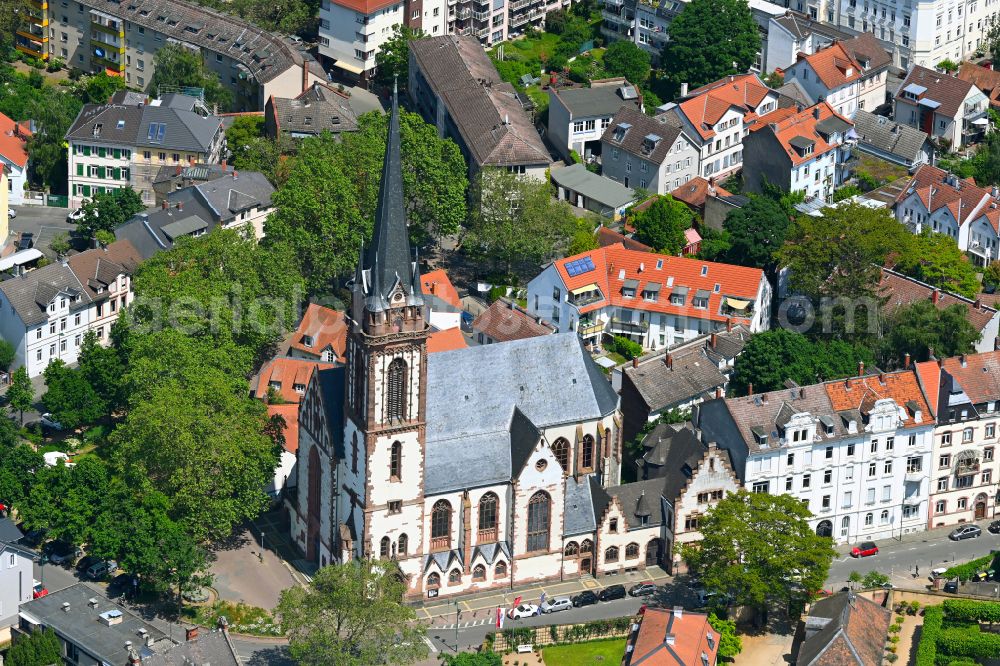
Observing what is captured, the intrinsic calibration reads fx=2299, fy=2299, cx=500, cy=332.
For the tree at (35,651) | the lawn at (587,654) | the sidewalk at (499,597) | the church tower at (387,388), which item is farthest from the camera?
the sidewalk at (499,597)

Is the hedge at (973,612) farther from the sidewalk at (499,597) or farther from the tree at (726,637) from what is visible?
the sidewalk at (499,597)

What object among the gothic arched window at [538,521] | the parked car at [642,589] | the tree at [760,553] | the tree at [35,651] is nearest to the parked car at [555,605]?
the gothic arched window at [538,521]

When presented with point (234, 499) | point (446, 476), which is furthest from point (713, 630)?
point (234, 499)

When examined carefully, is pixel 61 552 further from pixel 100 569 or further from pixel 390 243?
pixel 390 243

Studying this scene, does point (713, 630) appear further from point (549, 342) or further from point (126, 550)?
point (126, 550)

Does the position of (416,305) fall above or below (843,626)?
above

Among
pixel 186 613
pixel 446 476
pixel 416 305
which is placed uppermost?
pixel 416 305
